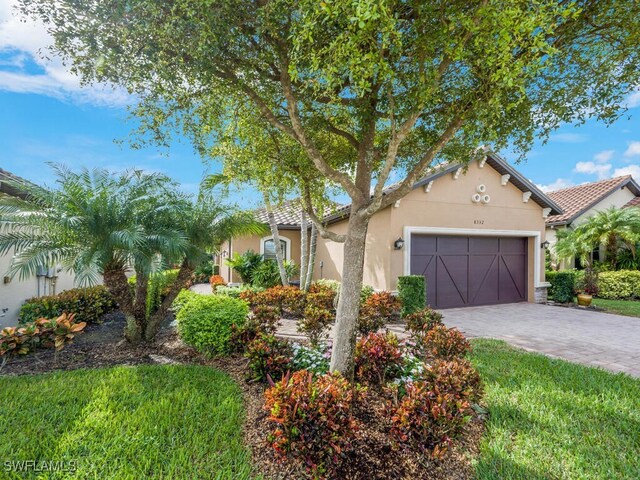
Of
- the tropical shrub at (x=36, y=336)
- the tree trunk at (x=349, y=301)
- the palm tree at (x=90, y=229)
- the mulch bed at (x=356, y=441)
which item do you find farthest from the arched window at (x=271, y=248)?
the tree trunk at (x=349, y=301)

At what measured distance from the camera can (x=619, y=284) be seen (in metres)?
15.3

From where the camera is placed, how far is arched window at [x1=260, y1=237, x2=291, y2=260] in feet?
57.0

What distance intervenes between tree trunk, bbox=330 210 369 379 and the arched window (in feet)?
42.0

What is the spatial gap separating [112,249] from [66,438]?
3.32 meters

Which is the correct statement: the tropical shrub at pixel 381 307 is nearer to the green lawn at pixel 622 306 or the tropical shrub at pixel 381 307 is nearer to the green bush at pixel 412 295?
the green bush at pixel 412 295

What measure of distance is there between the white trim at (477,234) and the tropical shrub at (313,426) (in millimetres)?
8443

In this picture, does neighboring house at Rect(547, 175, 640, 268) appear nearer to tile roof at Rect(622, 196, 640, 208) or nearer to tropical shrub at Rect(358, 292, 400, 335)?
tile roof at Rect(622, 196, 640, 208)

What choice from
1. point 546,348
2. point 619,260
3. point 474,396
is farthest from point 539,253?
point 474,396

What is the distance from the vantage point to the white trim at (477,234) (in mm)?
11380

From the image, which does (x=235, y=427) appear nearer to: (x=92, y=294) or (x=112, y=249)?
(x=112, y=249)

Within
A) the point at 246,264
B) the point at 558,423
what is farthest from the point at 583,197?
the point at 558,423

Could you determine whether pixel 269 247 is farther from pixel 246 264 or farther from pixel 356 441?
pixel 356 441

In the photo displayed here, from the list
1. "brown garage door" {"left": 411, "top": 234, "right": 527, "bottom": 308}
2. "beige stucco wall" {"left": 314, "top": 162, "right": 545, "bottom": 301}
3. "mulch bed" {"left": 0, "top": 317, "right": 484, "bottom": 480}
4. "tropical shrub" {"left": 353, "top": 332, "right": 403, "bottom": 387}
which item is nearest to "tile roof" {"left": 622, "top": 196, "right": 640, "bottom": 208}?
"beige stucco wall" {"left": 314, "top": 162, "right": 545, "bottom": 301}

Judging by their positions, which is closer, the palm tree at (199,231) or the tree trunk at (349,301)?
the tree trunk at (349,301)
